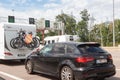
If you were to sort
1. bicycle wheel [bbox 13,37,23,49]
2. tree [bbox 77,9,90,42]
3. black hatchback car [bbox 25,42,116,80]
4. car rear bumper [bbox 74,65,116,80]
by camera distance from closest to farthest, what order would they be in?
car rear bumper [bbox 74,65,116,80], black hatchback car [bbox 25,42,116,80], bicycle wheel [bbox 13,37,23,49], tree [bbox 77,9,90,42]

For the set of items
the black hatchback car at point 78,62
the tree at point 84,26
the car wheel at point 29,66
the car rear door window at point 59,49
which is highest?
the tree at point 84,26

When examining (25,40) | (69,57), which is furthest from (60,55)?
(25,40)

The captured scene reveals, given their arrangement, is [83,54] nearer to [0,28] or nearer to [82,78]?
[82,78]

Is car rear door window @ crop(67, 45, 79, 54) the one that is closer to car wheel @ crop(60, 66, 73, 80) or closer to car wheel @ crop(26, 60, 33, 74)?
car wheel @ crop(60, 66, 73, 80)

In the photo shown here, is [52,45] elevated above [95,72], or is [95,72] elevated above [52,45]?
[52,45]

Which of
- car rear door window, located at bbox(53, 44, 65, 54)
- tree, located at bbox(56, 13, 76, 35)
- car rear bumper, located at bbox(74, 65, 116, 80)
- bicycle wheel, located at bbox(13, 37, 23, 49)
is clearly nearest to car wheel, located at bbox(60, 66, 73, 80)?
car rear bumper, located at bbox(74, 65, 116, 80)

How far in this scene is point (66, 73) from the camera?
31.2ft

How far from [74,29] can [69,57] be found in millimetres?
81106

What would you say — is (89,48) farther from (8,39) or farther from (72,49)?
(8,39)

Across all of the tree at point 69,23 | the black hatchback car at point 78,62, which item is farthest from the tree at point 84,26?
the black hatchback car at point 78,62

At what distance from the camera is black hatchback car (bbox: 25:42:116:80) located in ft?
29.6

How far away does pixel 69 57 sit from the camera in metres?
9.48

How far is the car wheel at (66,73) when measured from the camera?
9.34 meters

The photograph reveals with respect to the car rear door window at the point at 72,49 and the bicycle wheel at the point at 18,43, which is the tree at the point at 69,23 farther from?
the car rear door window at the point at 72,49
